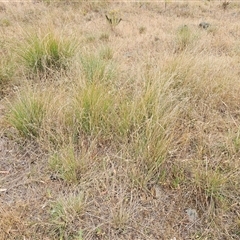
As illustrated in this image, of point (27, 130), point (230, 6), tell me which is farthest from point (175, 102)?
point (230, 6)

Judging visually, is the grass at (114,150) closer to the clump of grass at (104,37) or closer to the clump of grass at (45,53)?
the clump of grass at (45,53)

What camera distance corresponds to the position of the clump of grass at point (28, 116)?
2100mm

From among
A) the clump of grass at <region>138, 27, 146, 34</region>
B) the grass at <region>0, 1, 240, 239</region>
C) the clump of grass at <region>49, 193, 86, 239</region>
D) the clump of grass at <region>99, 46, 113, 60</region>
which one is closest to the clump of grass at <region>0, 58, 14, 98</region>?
the grass at <region>0, 1, 240, 239</region>

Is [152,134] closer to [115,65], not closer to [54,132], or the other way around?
[54,132]

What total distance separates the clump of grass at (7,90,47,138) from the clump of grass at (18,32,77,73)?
850mm

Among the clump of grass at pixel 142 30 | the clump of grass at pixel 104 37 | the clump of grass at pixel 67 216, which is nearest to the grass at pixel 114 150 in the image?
Answer: the clump of grass at pixel 67 216

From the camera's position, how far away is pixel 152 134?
6.46ft

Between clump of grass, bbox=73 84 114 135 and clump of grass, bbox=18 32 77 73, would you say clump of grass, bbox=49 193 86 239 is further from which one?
clump of grass, bbox=18 32 77 73

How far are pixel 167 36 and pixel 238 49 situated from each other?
4.58 feet

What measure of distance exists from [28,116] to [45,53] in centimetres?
117

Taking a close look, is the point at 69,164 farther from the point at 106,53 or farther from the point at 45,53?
the point at 106,53

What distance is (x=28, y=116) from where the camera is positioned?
2105 millimetres

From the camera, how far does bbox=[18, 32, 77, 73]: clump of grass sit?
3.00 m

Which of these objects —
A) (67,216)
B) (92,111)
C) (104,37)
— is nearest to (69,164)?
(67,216)
